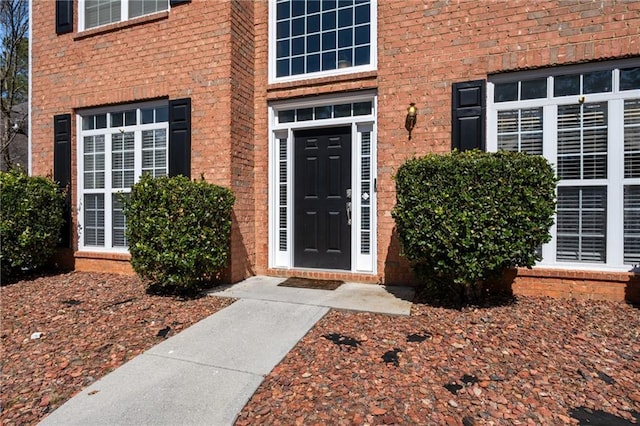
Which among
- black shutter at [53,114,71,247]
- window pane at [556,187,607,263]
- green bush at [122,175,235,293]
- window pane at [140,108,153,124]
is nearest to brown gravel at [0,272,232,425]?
green bush at [122,175,235,293]

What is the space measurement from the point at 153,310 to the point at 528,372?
3.76 m

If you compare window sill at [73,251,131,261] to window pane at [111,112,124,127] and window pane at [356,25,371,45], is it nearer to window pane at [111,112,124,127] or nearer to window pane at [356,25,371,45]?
window pane at [111,112,124,127]

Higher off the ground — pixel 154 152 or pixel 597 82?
pixel 597 82

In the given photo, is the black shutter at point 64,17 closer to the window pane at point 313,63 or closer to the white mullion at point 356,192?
the window pane at point 313,63

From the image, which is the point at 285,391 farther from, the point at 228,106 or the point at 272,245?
the point at 228,106

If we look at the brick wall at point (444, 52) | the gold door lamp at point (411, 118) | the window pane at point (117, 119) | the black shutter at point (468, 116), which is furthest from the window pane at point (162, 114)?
the black shutter at point (468, 116)

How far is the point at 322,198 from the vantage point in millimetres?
5547

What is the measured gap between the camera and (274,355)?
2986mm

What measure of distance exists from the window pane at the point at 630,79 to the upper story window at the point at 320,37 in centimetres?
298

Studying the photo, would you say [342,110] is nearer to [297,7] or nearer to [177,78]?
[297,7]

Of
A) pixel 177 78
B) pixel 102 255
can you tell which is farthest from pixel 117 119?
pixel 102 255

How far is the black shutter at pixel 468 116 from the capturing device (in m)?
4.53

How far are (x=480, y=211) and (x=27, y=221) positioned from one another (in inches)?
252

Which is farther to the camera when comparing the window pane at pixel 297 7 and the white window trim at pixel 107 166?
the white window trim at pixel 107 166
